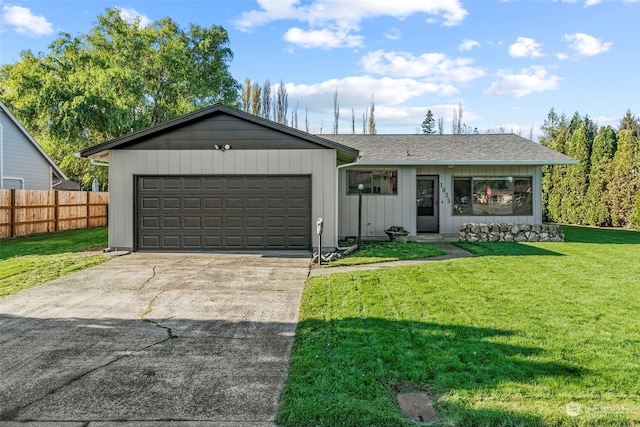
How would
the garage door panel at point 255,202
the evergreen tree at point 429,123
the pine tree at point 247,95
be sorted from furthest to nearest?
1. the evergreen tree at point 429,123
2. the pine tree at point 247,95
3. the garage door panel at point 255,202

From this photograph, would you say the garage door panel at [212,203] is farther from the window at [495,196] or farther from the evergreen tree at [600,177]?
the evergreen tree at [600,177]

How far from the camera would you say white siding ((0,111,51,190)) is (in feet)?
57.4

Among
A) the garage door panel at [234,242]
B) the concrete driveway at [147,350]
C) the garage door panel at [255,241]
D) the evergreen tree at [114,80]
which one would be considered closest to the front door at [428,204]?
the garage door panel at [255,241]

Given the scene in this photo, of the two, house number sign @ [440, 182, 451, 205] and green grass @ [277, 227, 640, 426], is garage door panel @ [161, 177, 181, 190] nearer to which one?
green grass @ [277, 227, 640, 426]

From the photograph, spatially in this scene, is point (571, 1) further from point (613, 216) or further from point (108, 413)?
point (108, 413)

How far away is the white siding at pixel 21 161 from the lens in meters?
17.5

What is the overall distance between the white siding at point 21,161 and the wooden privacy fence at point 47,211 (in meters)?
2.97

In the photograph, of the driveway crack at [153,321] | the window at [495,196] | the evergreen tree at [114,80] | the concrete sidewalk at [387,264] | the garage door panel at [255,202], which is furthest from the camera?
the evergreen tree at [114,80]

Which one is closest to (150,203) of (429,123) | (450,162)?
(450,162)

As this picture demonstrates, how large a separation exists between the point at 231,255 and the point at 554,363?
790cm

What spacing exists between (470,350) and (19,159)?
20.9m

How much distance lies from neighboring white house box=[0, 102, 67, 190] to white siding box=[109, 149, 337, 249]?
9732 mm

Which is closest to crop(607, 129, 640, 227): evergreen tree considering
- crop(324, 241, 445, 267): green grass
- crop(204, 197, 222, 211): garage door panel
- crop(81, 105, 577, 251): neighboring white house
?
crop(324, 241, 445, 267): green grass

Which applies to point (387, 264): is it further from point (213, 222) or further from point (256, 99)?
point (256, 99)
